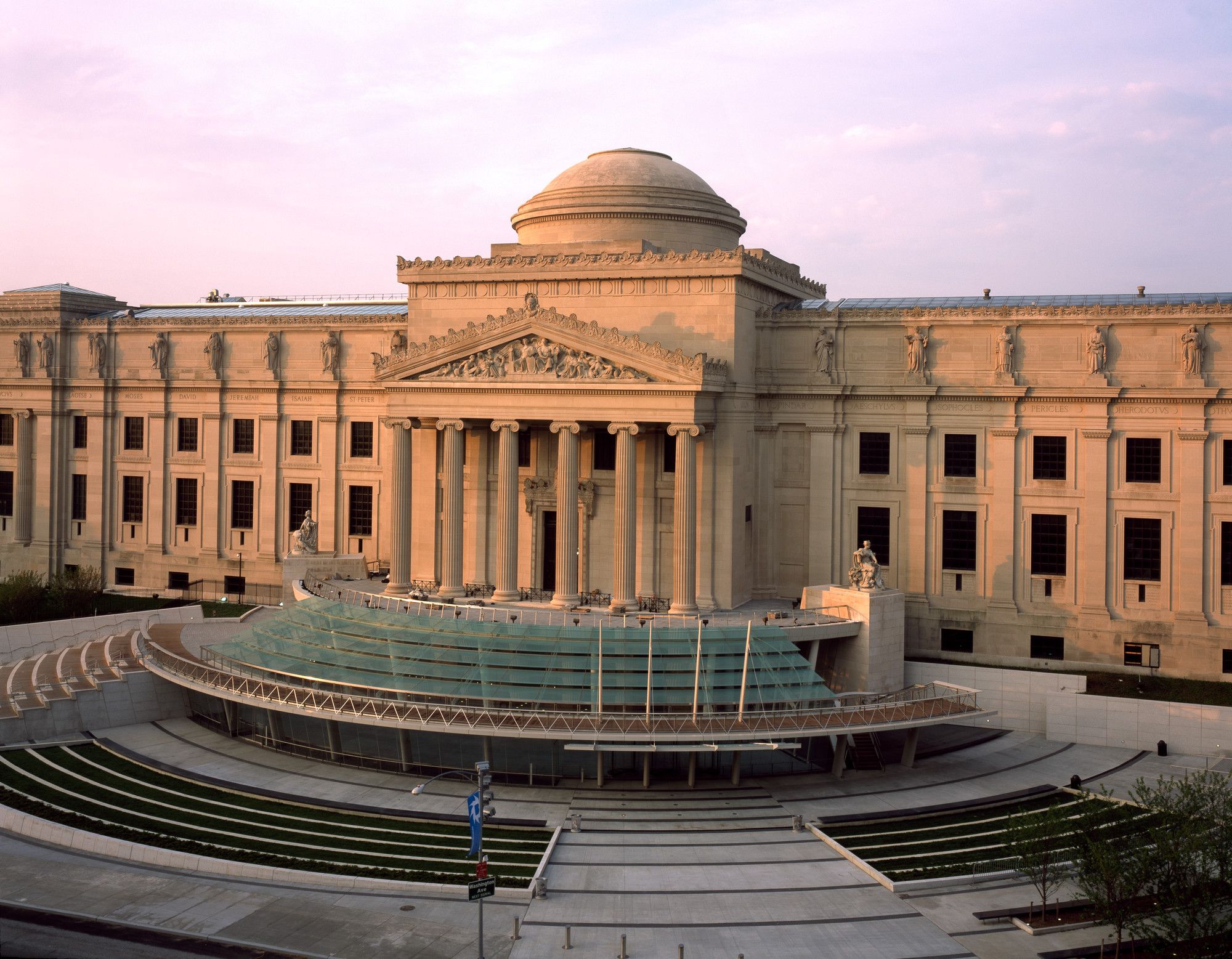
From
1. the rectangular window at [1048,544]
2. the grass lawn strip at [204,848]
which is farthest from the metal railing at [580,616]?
the grass lawn strip at [204,848]

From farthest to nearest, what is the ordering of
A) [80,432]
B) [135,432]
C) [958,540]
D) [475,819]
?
[80,432] < [135,432] < [958,540] < [475,819]

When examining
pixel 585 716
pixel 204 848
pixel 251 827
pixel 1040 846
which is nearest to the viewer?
pixel 1040 846

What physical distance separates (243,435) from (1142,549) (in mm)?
60234

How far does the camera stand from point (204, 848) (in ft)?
146

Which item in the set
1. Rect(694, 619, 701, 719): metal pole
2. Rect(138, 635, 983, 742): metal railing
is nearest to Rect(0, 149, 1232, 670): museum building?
Rect(694, 619, 701, 719): metal pole

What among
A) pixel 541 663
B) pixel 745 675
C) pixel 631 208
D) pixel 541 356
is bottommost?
pixel 745 675

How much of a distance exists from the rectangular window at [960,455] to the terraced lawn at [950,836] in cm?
2187

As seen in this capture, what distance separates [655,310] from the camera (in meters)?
68.7

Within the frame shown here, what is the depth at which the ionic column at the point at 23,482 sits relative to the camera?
300 feet

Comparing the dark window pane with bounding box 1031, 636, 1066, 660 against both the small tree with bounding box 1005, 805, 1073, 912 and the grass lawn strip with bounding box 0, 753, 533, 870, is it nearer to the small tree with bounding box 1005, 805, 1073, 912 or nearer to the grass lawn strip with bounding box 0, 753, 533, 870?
the small tree with bounding box 1005, 805, 1073, 912

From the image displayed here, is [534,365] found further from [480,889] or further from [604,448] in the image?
[480,889]

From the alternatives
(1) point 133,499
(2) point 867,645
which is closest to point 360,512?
(1) point 133,499

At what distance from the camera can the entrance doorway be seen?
234ft

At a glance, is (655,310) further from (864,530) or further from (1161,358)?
(1161,358)
